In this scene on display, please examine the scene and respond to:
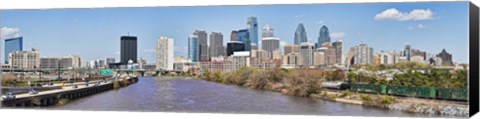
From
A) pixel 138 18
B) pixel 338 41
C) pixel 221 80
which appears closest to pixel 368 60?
pixel 338 41

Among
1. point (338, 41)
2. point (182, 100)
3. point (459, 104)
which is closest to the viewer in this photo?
point (459, 104)

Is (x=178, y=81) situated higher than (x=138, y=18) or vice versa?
(x=138, y=18)

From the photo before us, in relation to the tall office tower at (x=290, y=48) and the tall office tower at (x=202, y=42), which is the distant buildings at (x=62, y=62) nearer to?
the tall office tower at (x=202, y=42)

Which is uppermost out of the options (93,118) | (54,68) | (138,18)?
(138,18)

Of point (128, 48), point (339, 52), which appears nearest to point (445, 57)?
point (339, 52)

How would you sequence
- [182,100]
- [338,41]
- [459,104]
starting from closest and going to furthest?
[459,104] → [338,41] → [182,100]

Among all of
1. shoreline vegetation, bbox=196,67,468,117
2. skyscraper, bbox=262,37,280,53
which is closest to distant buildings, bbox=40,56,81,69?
shoreline vegetation, bbox=196,67,468,117

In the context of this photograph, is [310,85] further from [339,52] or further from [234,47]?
[234,47]

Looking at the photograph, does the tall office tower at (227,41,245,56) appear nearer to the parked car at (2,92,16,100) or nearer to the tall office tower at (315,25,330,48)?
the tall office tower at (315,25,330,48)

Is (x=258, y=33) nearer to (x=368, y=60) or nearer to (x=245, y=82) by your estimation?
(x=245, y=82)
